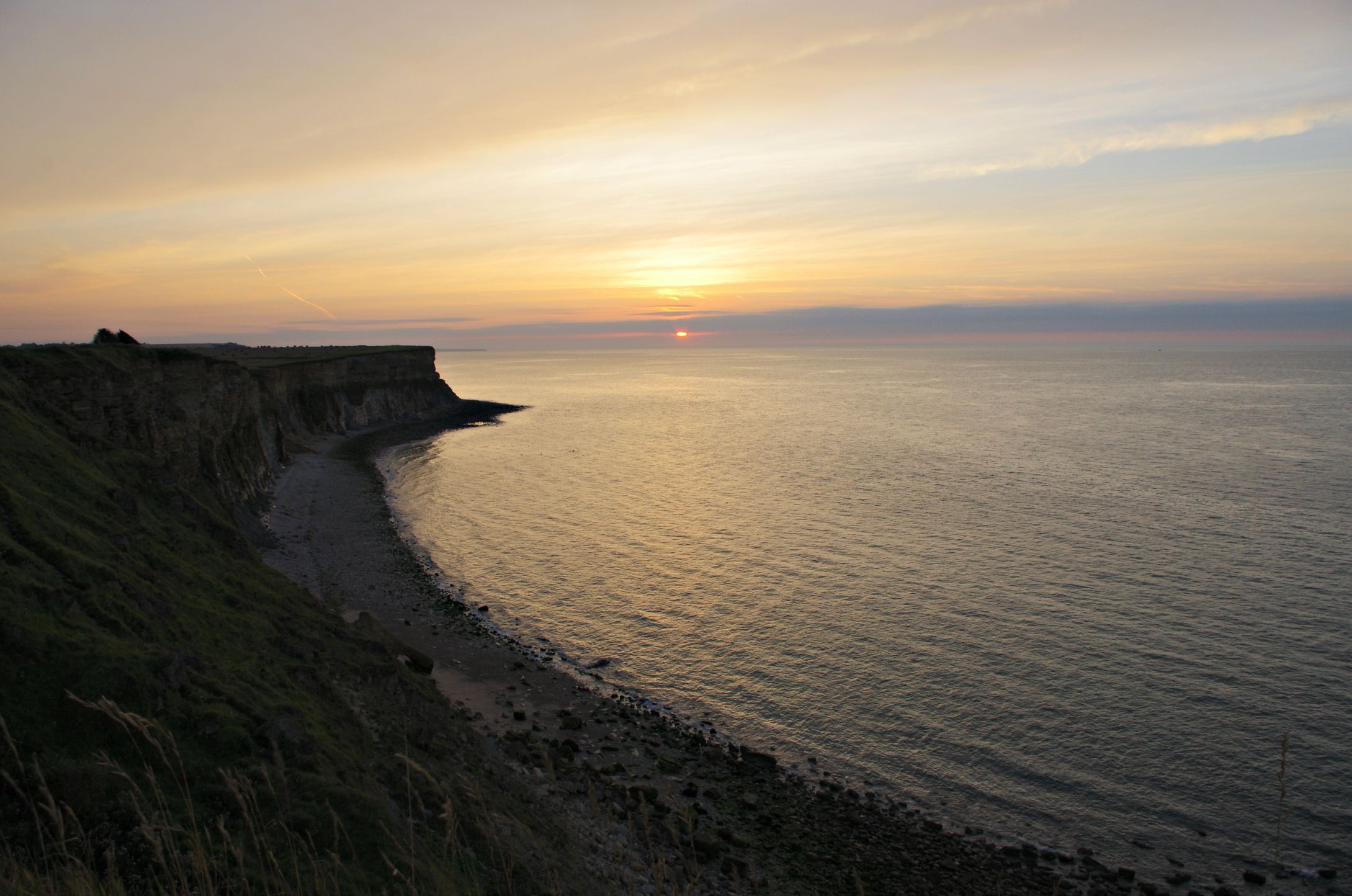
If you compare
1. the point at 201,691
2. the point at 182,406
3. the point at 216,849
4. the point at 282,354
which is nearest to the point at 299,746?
the point at 201,691

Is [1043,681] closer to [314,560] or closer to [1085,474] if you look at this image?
[314,560]

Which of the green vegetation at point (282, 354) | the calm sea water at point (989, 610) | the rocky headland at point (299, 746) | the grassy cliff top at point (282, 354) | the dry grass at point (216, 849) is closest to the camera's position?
the dry grass at point (216, 849)

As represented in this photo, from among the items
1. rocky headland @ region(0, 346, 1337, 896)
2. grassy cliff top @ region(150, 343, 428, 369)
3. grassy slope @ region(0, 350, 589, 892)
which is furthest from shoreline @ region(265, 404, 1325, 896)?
grassy cliff top @ region(150, 343, 428, 369)

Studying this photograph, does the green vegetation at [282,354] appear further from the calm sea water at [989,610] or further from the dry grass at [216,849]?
the dry grass at [216,849]

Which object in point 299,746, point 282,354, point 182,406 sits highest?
point 282,354

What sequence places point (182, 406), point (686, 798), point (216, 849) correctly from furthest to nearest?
point (182, 406) → point (686, 798) → point (216, 849)

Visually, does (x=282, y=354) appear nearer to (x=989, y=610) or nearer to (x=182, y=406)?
(x=182, y=406)

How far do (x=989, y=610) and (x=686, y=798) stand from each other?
20.2m

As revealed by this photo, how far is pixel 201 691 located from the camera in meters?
13.5

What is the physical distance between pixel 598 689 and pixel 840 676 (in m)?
9.64

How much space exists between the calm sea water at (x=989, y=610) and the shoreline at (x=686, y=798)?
3.95 ft

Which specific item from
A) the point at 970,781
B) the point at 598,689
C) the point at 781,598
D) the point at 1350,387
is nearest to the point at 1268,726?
the point at 970,781

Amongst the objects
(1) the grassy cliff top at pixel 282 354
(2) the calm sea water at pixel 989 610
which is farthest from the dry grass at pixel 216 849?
(1) the grassy cliff top at pixel 282 354

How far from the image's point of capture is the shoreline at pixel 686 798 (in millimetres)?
18047
